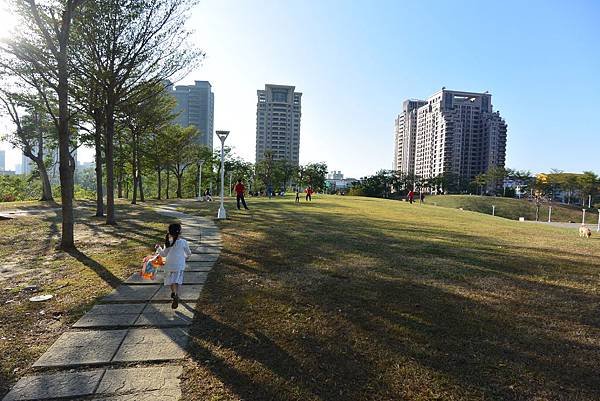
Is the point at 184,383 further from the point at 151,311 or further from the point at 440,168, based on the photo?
the point at 440,168

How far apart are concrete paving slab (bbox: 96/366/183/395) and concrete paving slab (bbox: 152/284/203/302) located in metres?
1.85

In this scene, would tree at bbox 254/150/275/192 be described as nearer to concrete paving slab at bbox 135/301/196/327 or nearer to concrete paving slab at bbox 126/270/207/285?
concrete paving slab at bbox 126/270/207/285

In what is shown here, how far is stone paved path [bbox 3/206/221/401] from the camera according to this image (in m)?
2.82

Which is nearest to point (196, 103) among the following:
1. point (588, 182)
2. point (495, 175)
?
point (495, 175)

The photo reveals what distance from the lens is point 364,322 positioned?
13.7 ft

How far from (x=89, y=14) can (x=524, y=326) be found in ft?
44.8

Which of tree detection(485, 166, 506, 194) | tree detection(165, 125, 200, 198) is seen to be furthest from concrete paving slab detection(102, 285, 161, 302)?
tree detection(485, 166, 506, 194)

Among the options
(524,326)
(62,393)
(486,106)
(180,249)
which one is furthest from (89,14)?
(486,106)

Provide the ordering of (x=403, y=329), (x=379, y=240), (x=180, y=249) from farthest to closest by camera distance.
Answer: (x=379, y=240) < (x=180, y=249) < (x=403, y=329)

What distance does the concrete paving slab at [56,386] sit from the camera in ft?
9.05

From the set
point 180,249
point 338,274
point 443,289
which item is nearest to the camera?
point 180,249

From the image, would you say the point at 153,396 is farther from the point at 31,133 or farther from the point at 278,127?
the point at 278,127

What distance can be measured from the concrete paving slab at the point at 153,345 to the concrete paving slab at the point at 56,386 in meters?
0.31

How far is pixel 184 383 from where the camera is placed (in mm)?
2941
